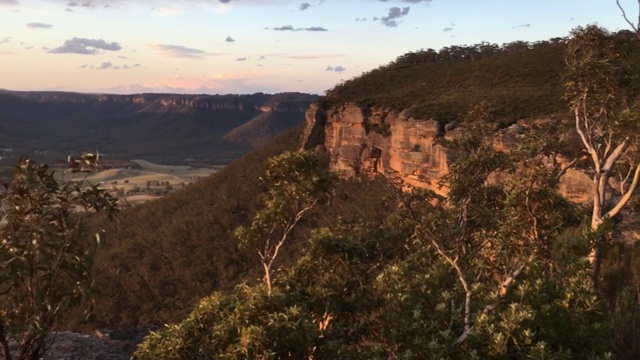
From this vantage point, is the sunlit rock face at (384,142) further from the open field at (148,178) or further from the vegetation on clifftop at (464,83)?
the open field at (148,178)

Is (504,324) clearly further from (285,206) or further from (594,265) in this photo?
(594,265)

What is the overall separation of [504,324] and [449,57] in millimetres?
81297

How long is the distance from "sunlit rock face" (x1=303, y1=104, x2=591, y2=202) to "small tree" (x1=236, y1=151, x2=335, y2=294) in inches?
920

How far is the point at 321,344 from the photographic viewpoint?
9.08 meters

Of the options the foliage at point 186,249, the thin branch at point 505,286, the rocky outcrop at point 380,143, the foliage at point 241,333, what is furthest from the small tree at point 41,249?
the rocky outcrop at point 380,143

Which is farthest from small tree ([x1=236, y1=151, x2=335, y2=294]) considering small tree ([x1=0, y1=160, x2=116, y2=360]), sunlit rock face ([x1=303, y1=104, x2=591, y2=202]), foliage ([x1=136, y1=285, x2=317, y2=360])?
sunlit rock face ([x1=303, y1=104, x2=591, y2=202])

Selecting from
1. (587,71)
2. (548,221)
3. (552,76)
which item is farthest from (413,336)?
(552,76)

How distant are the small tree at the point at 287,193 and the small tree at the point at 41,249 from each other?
11.0ft

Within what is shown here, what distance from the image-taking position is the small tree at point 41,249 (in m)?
6.97

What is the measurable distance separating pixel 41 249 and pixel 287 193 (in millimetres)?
4726

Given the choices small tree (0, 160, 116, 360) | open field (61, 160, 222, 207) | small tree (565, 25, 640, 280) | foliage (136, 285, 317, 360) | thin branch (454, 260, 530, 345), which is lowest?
open field (61, 160, 222, 207)

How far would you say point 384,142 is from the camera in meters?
53.4

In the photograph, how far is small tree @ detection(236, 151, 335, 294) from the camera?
10.2 m

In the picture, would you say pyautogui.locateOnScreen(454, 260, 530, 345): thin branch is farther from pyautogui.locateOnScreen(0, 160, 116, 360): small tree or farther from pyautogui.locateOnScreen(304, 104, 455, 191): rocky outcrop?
pyautogui.locateOnScreen(304, 104, 455, 191): rocky outcrop
